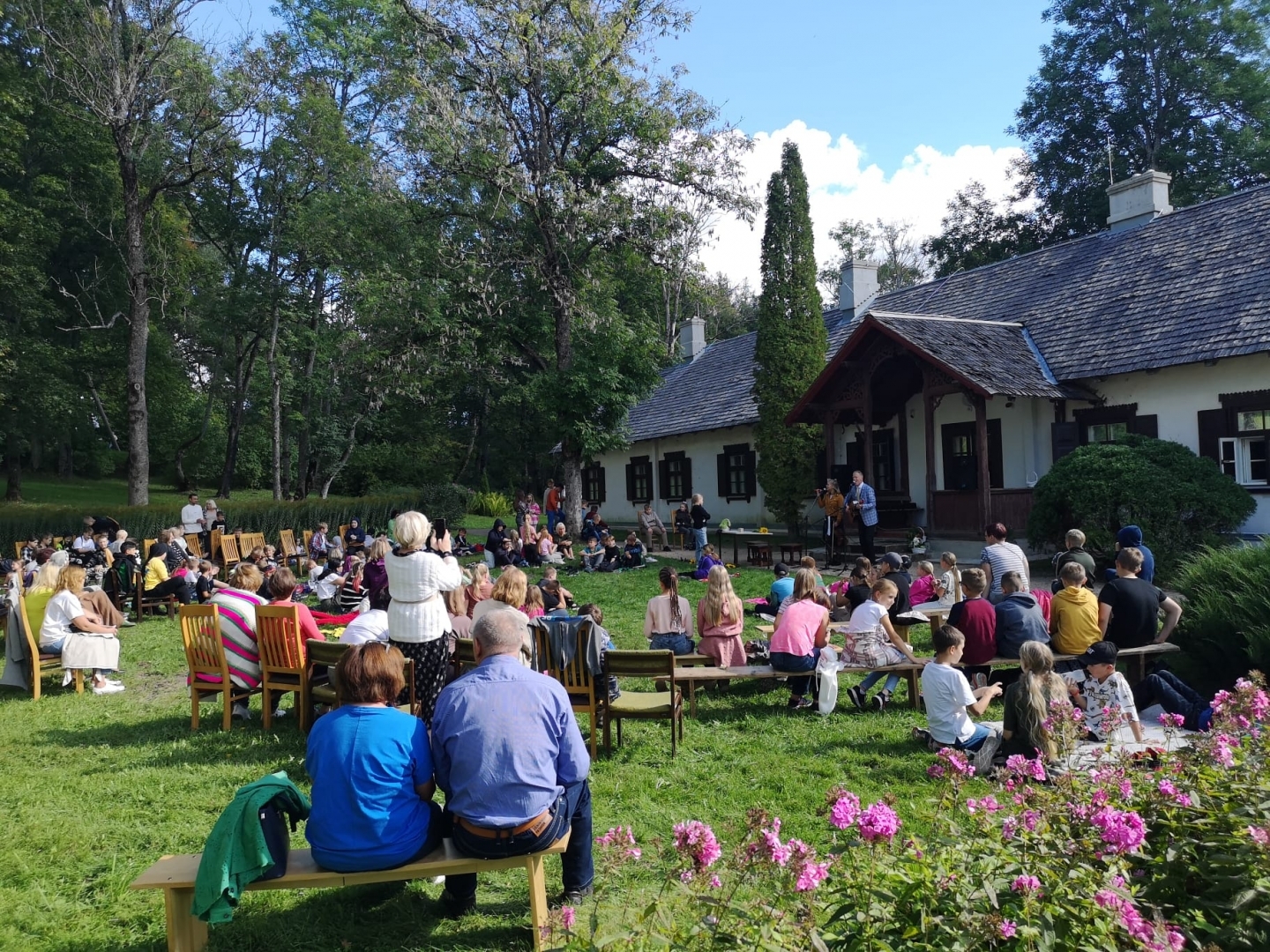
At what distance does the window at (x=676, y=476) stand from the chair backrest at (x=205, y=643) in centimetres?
2080

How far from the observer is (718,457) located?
26.3 meters

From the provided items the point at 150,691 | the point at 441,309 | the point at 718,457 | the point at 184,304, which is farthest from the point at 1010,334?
the point at 184,304

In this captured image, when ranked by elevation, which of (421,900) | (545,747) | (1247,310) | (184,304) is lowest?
(421,900)

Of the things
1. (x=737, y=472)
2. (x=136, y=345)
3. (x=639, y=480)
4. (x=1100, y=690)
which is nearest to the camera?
(x=1100, y=690)

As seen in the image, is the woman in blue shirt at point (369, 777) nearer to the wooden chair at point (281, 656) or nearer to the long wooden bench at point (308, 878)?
the long wooden bench at point (308, 878)

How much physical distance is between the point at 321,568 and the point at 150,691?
272 inches

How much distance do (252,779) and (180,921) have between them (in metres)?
2.60

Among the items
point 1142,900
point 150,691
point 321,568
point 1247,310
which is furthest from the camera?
point 321,568

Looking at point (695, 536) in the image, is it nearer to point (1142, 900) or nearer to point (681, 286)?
point (681, 286)

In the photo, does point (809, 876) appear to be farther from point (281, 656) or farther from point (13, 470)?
point (13, 470)

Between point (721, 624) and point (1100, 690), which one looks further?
point (721, 624)

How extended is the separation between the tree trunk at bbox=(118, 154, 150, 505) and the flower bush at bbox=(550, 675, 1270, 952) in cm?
2543

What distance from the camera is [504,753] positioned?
3760 mm

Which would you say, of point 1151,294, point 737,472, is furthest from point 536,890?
point 737,472
